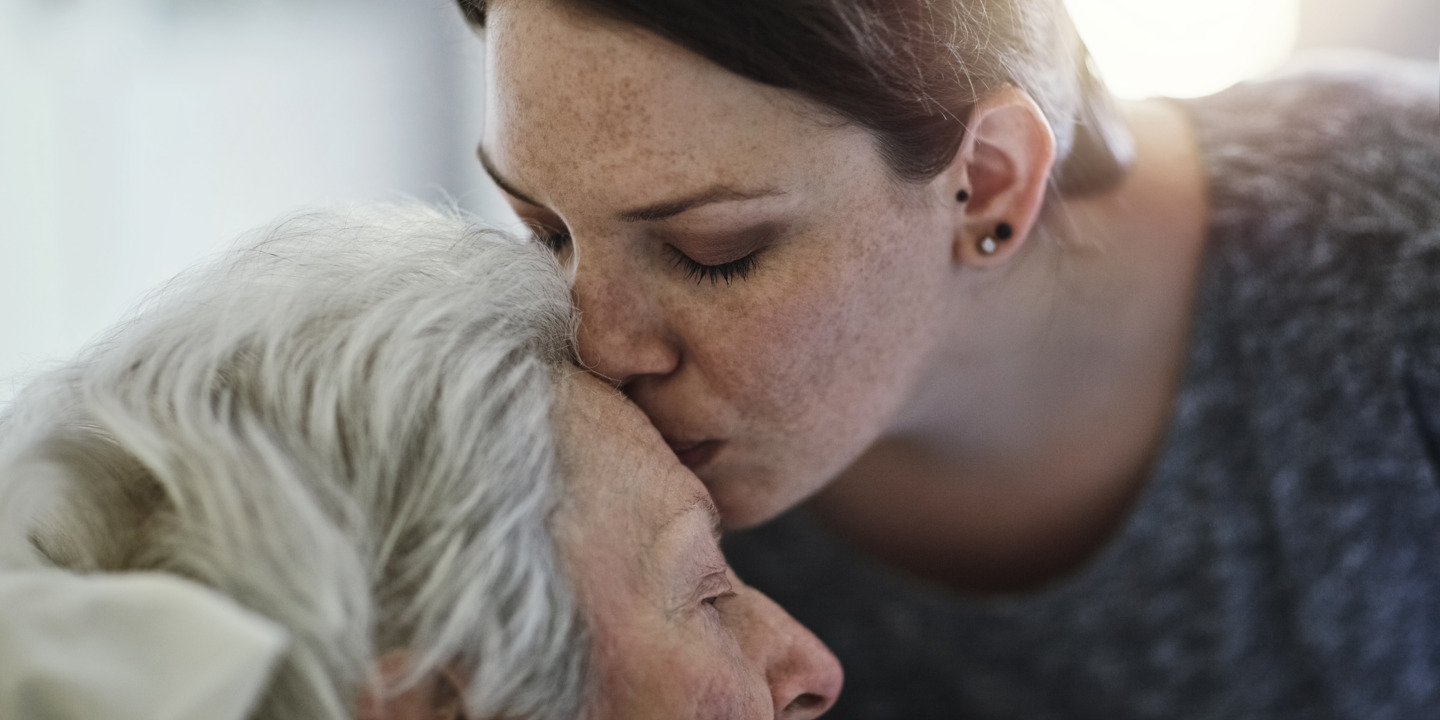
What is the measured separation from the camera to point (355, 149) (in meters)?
2.36

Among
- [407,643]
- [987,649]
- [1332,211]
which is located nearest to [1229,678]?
[987,649]

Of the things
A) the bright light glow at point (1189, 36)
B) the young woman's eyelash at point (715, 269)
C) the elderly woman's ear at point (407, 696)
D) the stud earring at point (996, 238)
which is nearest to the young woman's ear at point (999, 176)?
the stud earring at point (996, 238)

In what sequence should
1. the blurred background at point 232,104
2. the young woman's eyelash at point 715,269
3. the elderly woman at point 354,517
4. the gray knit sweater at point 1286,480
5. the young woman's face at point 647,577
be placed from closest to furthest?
1. the elderly woman at point 354,517
2. the young woman's face at point 647,577
3. the young woman's eyelash at point 715,269
4. the gray knit sweater at point 1286,480
5. the blurred background at point 232,104

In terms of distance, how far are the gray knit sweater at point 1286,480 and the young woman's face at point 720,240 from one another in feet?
1.36

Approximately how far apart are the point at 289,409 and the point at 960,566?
2.93ft

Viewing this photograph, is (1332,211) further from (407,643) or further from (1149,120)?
(407,643)

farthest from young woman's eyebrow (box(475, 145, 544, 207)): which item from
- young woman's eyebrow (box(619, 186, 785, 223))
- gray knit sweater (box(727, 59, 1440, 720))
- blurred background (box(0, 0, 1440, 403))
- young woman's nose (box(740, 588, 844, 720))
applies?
blurred background (box(0, 0, 1440, 403))

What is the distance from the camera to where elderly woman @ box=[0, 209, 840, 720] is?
0.61 meters

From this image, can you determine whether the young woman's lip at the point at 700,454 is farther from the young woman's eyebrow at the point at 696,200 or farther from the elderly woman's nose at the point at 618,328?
the young woman's eyebrow at the point at 696,200

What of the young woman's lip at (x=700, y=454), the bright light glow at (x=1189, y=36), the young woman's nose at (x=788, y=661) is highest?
the bright light glow at (x=1189, y=36)

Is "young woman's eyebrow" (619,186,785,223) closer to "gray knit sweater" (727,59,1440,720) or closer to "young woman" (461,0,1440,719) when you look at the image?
"young woman" (461,0,1440,719)

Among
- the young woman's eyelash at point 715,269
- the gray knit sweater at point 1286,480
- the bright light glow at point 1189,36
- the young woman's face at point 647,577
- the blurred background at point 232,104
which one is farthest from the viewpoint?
the bright light glow at point 1189,36

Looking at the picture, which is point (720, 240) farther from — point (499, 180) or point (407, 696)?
point (407, 696)

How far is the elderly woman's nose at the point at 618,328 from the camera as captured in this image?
2.94 ft
